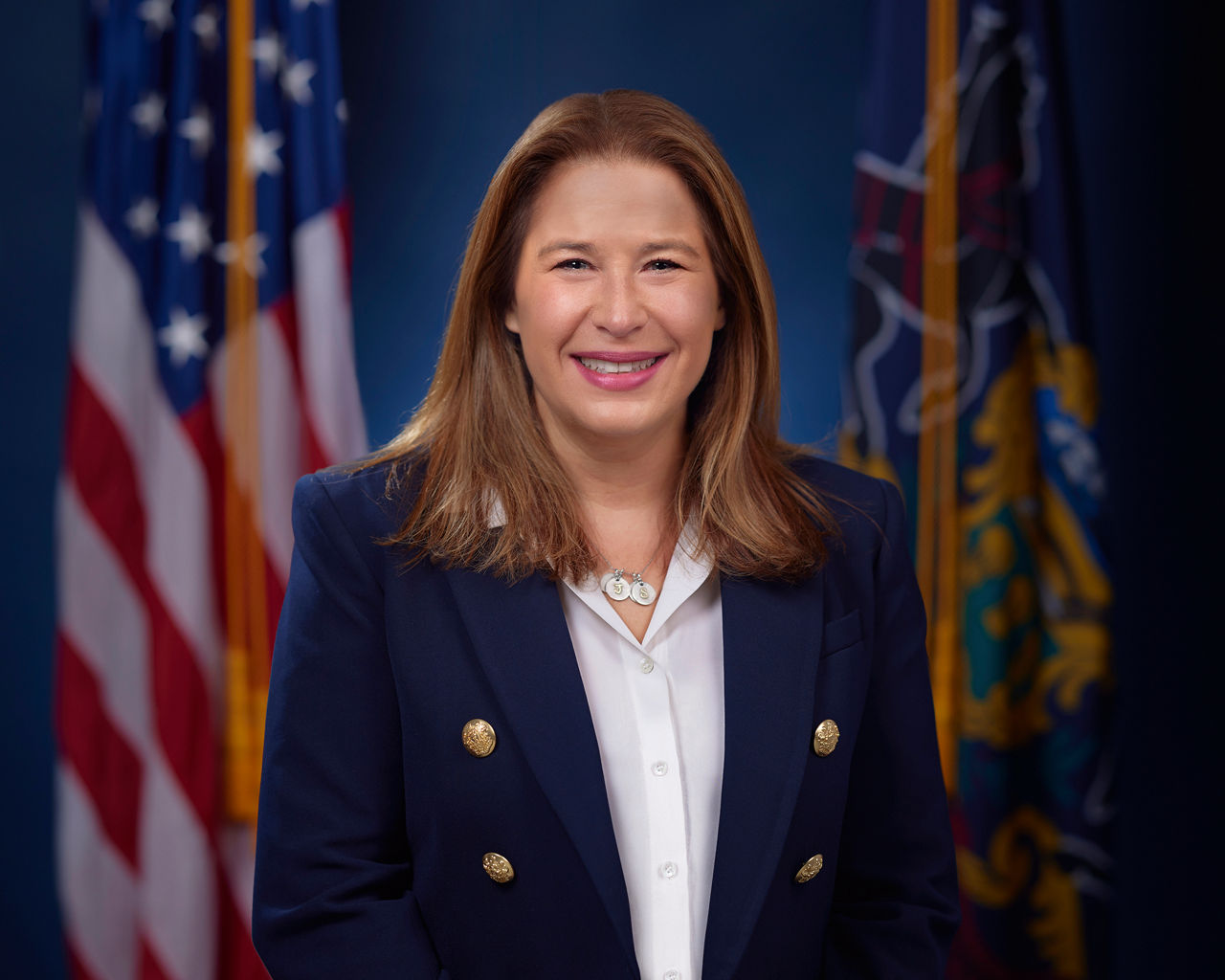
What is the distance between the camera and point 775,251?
2.50 metres

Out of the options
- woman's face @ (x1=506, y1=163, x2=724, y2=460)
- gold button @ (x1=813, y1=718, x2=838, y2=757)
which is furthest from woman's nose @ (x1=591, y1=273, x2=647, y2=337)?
gold button @ (x1=813, y1=718, x2=838, y2=757)

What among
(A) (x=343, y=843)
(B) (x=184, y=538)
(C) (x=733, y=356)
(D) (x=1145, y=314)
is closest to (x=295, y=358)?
(B) (x=184, y=538)

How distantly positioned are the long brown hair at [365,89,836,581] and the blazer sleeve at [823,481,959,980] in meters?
0.18

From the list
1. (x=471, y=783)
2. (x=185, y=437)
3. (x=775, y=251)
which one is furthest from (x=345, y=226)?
(x=471, y=783)

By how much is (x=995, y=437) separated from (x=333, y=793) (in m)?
1.50

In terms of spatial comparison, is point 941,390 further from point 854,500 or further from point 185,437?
point 185,437

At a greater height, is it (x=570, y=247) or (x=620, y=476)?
(x=570, y=247)

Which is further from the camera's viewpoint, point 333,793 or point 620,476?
point 620,476

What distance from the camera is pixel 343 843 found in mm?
1181

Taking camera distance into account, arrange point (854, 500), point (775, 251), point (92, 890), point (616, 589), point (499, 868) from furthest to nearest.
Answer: point (775, 251) → point (92, 890) → point (854, 500) → point (616, 589) → point (499, 868)

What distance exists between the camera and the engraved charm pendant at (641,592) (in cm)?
131

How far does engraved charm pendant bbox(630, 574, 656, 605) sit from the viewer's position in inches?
51.5

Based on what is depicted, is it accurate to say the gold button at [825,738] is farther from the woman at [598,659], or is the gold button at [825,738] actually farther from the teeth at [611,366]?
the teeth at [611,366]

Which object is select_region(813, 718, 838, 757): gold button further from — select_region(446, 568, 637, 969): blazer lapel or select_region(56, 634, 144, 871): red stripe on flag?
select_region(56, 634, 144, 871): red stripe on flag
